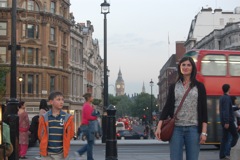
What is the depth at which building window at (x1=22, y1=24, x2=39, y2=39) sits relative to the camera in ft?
186

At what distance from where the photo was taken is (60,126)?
24.6 feet

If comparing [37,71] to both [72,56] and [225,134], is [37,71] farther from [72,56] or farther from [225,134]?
[225,134]

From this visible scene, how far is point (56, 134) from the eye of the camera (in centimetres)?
748

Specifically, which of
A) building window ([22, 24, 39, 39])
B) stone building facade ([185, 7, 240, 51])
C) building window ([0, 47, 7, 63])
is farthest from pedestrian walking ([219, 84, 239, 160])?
stone building facade ([185, 7, 240, 51])

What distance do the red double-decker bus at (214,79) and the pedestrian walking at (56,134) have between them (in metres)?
13.1

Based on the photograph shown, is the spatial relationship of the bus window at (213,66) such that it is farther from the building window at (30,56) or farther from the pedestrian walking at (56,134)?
the building window at (30,56)

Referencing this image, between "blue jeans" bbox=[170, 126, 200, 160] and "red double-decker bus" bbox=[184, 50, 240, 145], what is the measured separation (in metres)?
13.3

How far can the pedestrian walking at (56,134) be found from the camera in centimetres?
744

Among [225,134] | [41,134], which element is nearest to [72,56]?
[225,134]

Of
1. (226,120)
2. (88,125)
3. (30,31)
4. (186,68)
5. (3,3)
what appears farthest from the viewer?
(30,31)

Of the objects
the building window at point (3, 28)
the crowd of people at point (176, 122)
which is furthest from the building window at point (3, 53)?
the crowd of people at point (176, 122)

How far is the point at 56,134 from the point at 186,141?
2.03 metres

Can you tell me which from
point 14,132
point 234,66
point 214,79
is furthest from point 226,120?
point 234,66

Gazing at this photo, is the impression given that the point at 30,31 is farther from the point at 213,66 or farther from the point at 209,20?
the point at 209,20
